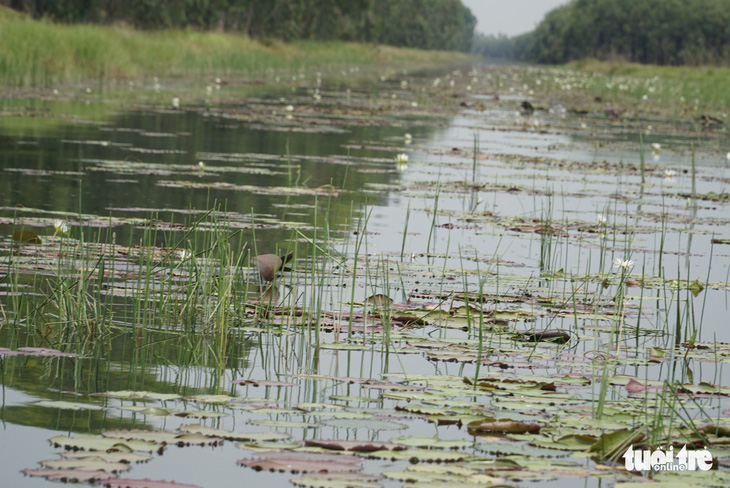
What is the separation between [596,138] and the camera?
548 inches

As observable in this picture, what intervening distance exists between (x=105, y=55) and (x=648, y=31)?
73.8 metres

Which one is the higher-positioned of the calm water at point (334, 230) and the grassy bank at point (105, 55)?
the grassy bank at point (105, 55)

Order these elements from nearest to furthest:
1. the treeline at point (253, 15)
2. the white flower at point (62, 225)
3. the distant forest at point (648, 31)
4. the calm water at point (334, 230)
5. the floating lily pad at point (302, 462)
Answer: the floating lily pad at point (302, 462) → the calm water at point (334, 230) → the white flower at point (62, 225) → the treeline at point (253, 15) → the distant forest at point (648, 31)

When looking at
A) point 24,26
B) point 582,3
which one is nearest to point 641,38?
point 582,3

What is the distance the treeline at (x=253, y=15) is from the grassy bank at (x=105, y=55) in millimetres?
2831

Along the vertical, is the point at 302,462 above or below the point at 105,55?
below

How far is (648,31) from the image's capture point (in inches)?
3354

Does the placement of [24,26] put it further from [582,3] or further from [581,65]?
[582,3]

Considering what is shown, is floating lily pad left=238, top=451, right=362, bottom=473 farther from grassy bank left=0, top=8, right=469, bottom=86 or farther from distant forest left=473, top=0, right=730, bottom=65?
distant forest left=473, top=0, right=730, bottom=65

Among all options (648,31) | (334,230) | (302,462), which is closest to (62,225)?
(334,230)

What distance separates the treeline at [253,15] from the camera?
31.0 metres

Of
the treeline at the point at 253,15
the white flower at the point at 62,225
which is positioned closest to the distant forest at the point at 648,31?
the treeline at the point at 253,15

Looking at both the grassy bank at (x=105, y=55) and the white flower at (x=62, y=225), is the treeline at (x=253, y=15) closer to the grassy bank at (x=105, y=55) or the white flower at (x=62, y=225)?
the grassy bank at (x=105, y=55)

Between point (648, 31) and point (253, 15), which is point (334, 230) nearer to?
point (253, 15)
